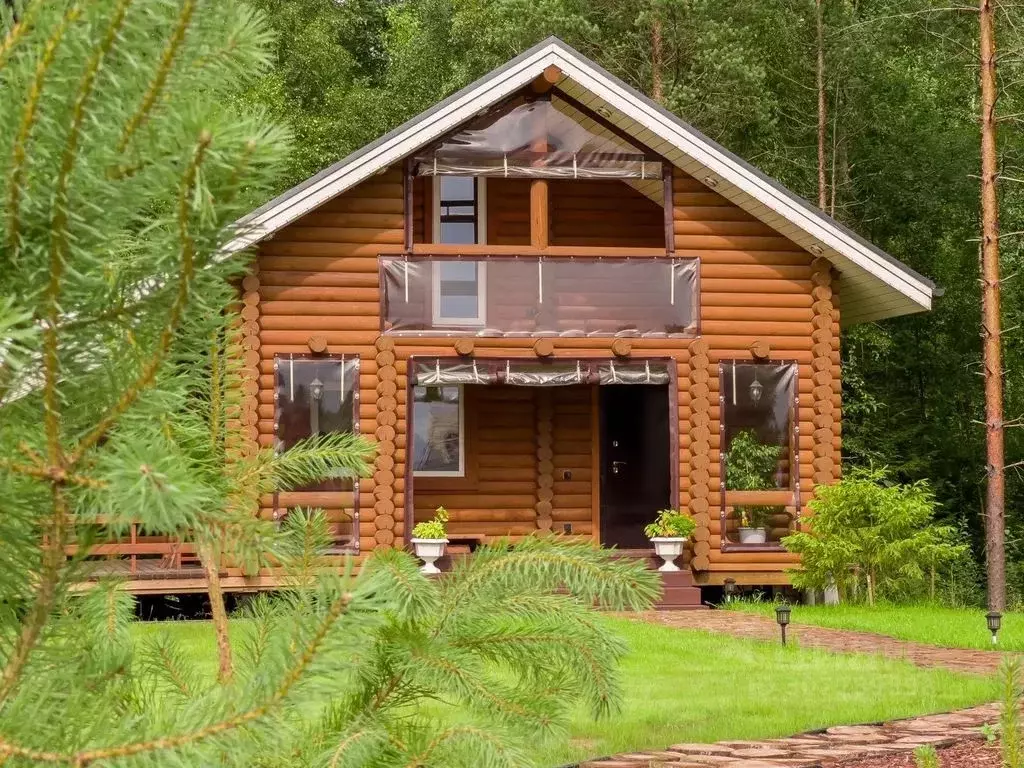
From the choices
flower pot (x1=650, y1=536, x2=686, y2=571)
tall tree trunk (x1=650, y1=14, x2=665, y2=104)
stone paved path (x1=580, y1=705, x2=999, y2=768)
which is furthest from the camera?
tall tree trunk (x1=650, y1=14, x2=665, y2=104)

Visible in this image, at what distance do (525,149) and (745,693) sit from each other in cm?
849

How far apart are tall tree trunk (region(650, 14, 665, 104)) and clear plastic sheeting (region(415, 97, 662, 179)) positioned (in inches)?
513

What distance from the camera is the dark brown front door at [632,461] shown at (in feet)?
60.6

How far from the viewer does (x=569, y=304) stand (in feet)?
52.5

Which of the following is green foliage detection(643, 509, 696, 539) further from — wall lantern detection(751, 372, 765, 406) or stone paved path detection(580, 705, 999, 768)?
stone paved path detection(580, 705, 999, 768)

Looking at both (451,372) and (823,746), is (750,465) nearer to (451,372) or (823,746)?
(451,372)

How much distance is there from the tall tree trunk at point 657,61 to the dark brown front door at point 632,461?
11.2 metres

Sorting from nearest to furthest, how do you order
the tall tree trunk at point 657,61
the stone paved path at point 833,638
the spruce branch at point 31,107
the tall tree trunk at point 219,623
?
the spruce branch at point 31,107, the tall tree trunk at point 219,623, the stone paved path at point 833,638, the tall tree trunk at point 657,61

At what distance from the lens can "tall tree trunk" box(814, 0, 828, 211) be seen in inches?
1104

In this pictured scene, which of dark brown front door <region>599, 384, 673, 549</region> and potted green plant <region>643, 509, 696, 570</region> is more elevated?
dark brown front door <region>599, 384, 673, 549</region>

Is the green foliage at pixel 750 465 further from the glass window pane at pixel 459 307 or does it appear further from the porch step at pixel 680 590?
the glass window pane at pixel 459 307

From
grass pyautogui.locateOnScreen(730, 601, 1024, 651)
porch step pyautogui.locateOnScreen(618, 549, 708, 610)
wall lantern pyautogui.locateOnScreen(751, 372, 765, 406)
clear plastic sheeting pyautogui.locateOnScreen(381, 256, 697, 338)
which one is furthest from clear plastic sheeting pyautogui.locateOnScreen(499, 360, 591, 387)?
grass pyautogui.locateOnScreen(730, 601, 1024, 651)

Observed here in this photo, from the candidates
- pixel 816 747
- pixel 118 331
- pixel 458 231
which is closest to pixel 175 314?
pixel 118 331

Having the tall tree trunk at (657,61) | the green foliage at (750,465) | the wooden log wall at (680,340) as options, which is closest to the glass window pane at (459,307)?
the wooden log wall at (680,340)
